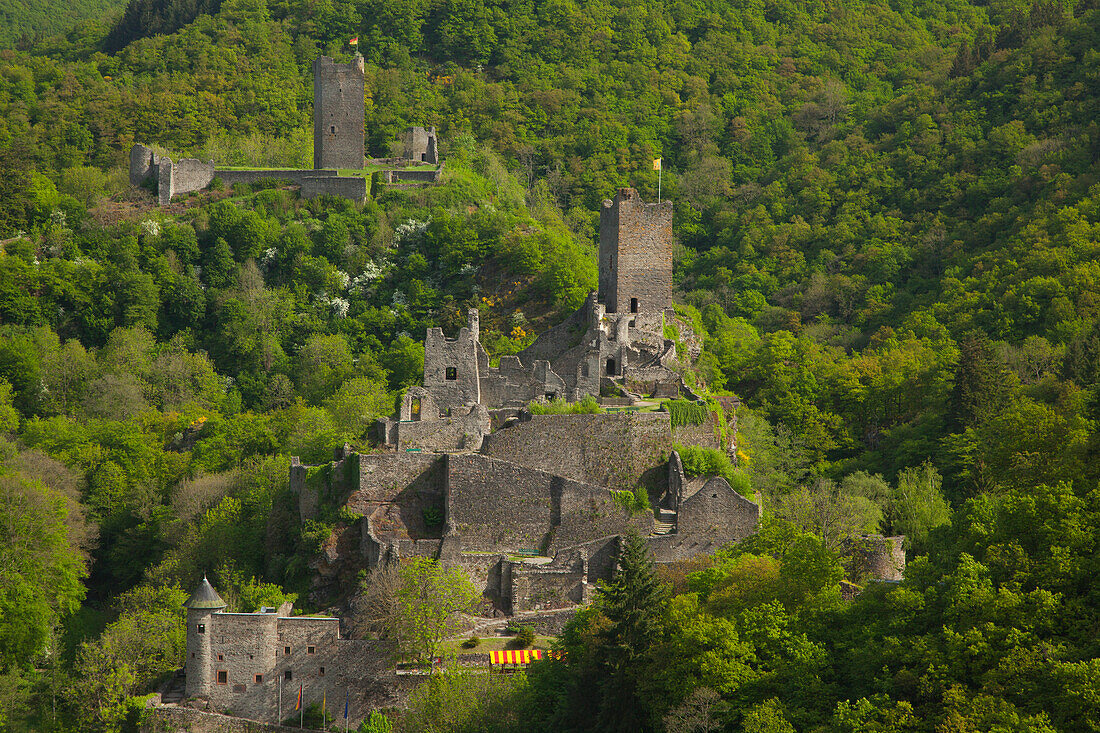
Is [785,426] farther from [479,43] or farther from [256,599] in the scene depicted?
[479,43]

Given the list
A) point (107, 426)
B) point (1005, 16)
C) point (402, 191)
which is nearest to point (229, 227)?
point (402, 191)

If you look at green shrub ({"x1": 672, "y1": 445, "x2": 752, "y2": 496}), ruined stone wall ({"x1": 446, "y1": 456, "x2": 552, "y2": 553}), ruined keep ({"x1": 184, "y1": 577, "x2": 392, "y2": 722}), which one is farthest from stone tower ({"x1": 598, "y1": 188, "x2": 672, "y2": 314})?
ruined keep ({"x1": 184, "y1": 577, "x2": 392, "y2": 722})

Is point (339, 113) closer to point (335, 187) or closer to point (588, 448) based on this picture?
point (335, 187)

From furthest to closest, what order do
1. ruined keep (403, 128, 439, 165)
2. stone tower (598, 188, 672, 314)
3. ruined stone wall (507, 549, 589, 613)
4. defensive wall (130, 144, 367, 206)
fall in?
ruined keep (403, 128, 439, 165) < defensive wall (130, 144, 367, 206) < stone tower (598, 188, 672, 314) < ruined stone wall (507, 549, 589, 613)

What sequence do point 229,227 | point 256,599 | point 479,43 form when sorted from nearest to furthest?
1. point 256,599
2. point 229,227
3. point 479,43

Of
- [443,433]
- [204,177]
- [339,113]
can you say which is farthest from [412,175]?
[443,433]

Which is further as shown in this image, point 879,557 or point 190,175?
point 190,175

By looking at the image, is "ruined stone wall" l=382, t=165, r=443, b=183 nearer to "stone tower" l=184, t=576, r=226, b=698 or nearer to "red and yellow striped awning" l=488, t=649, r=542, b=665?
"stone tower" l=184, t=576, r=226, b=698
